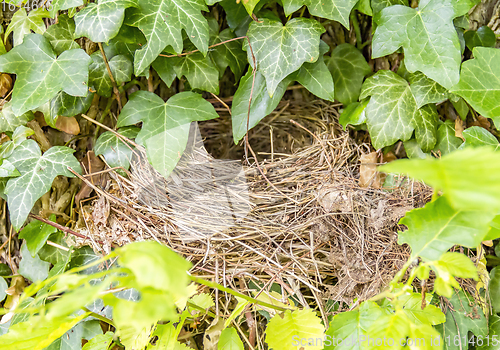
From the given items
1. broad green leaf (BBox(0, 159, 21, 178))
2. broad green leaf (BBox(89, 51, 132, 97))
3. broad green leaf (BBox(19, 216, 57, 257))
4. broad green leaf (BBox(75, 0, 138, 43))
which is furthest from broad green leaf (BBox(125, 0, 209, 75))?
broad green leaf (BBox(19, 216, 57, 257))

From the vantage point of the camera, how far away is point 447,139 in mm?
912

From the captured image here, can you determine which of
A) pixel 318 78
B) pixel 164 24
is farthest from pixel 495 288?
pixel 164 24

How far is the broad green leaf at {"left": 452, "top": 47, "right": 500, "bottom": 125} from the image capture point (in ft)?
2.57

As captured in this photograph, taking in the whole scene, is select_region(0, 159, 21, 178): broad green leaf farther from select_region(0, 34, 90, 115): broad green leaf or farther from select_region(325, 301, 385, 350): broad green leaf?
select_region(325, 301, 385, 350): broad green leaf

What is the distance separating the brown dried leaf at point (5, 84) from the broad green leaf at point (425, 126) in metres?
1.24

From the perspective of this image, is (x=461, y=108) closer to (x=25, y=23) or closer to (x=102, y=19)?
(x=102, y=19)

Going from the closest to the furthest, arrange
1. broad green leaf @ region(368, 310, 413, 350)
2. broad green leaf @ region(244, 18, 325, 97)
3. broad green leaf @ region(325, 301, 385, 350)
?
broad green leaf @ region(368, 310, 413, 350) < broad green leaf @ region(325, 301, 385, 350) < broad green leaf @ region(244, 18, 325, 97)

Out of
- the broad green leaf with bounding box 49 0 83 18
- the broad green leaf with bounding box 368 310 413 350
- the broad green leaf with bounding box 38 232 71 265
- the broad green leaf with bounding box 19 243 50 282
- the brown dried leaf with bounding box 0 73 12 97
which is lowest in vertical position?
the broad green leaf with bounding box 19 243 50 282

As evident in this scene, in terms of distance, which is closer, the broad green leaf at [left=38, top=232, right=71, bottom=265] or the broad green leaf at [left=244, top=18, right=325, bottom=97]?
the broad green leaf at [left=244, top=18, right=325, bottom=97]

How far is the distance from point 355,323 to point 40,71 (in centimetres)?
101

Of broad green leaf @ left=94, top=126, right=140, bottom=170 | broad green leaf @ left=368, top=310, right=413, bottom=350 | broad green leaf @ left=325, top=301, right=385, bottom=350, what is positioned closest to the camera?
broad green leaf @ left=368, top=310, right=413, bottom=350

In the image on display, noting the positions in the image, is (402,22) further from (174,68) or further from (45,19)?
(45,19)

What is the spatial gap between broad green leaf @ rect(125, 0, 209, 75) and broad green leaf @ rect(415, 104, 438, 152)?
2.03 ft

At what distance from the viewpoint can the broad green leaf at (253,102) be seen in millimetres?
909
